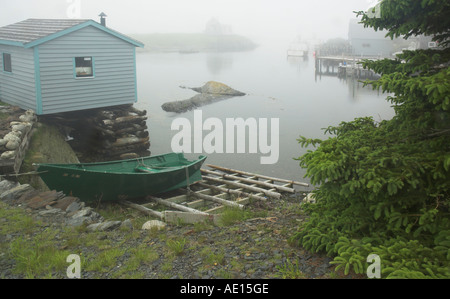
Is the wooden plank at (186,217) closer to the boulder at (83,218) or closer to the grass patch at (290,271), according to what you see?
the boulder at (83,218)

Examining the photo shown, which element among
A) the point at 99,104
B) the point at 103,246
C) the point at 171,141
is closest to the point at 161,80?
the point at 171,141

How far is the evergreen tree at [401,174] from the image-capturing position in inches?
223

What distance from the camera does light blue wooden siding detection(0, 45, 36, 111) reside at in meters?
18.6

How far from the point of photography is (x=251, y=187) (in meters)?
15.7

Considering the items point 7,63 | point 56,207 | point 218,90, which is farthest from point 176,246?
point 218,90

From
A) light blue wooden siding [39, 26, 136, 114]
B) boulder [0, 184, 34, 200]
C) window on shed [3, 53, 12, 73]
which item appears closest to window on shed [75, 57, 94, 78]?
light blue wooden siding [39, 26, 136, 114]

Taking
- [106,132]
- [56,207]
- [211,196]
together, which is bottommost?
[211,196]

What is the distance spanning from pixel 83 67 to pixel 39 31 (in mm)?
2381

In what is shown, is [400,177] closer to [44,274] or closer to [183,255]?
[183,255]

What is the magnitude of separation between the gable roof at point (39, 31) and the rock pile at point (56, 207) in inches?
334

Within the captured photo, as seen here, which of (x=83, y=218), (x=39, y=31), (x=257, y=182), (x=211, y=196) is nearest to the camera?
(x=83, y=218)

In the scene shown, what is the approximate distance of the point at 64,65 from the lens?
759 inches

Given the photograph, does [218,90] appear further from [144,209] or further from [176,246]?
[176,246]

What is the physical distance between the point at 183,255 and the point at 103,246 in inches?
67.1
